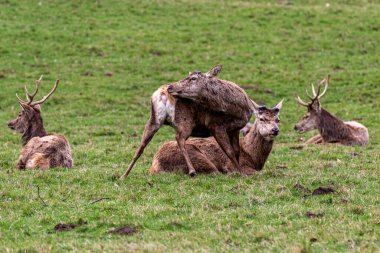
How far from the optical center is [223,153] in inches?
468

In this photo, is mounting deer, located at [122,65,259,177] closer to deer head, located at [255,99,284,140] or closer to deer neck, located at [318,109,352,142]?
deer head, located at [255,99,284,140]

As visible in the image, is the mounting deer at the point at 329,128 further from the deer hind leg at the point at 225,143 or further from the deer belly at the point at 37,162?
the deer belly at the point at 37,162

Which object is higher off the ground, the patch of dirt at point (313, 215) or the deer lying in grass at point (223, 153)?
the patch of dirt at point (313, 215)

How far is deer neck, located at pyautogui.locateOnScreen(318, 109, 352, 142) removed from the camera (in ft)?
58.3

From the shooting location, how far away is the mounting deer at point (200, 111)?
1121 centimetres

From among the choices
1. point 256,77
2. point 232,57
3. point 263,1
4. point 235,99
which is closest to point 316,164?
point 235,99

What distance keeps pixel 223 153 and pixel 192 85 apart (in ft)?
4.54

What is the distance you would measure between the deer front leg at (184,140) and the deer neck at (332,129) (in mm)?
7585

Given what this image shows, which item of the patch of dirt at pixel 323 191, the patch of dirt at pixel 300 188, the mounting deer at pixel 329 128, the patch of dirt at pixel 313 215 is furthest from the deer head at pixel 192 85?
the mounting deer at pixel 329 128

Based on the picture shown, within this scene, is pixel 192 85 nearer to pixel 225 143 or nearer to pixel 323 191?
pixel 225 143

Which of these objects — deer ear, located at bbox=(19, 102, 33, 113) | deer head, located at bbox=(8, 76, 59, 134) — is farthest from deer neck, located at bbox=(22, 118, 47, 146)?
deer ear, located at bbox=(19, 102, 33, 113)

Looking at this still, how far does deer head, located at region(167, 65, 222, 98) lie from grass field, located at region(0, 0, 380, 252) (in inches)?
56.6

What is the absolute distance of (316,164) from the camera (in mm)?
12688

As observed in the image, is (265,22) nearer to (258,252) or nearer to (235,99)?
(235,99)
